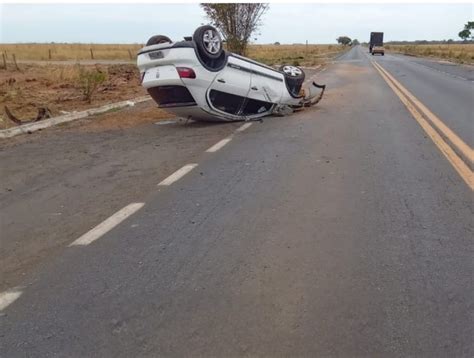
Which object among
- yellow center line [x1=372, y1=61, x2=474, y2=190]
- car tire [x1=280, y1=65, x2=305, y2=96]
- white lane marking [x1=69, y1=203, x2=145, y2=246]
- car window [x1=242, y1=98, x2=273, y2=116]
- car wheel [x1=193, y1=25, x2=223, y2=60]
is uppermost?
car wheel [x1=193, y1=25, x2=223, y2=60]

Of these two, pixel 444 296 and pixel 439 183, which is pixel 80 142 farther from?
pixel 444 296

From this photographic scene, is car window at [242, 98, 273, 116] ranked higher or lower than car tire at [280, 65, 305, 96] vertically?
lower

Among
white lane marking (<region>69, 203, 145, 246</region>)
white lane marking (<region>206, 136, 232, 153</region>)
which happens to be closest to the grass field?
white lane marking (<region>206, 136, 232, 153</region>)

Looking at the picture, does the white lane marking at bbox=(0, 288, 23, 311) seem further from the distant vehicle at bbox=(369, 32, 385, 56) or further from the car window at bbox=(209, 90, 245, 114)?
the distant vehicle at bbox=(369, 32, 385, 56)

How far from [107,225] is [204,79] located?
473 cm

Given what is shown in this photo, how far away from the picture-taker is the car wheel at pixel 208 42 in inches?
332

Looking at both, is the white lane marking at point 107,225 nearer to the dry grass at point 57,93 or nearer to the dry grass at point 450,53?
the dry grass at point 57,93

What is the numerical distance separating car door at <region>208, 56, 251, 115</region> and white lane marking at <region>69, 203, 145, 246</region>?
440cm

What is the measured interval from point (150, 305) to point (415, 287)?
170 cm

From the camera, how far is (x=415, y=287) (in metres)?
3.22

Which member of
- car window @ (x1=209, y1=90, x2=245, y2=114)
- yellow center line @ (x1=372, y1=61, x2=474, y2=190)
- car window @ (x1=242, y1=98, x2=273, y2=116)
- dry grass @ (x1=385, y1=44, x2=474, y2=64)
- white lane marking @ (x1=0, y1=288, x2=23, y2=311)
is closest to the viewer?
white lane marking @ (x1=0, y1=288, x2=23, y2=311)

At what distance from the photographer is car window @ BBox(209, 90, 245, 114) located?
9.04 metres

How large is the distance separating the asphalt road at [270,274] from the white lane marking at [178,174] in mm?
119

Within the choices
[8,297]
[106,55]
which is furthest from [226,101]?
[106,55]
